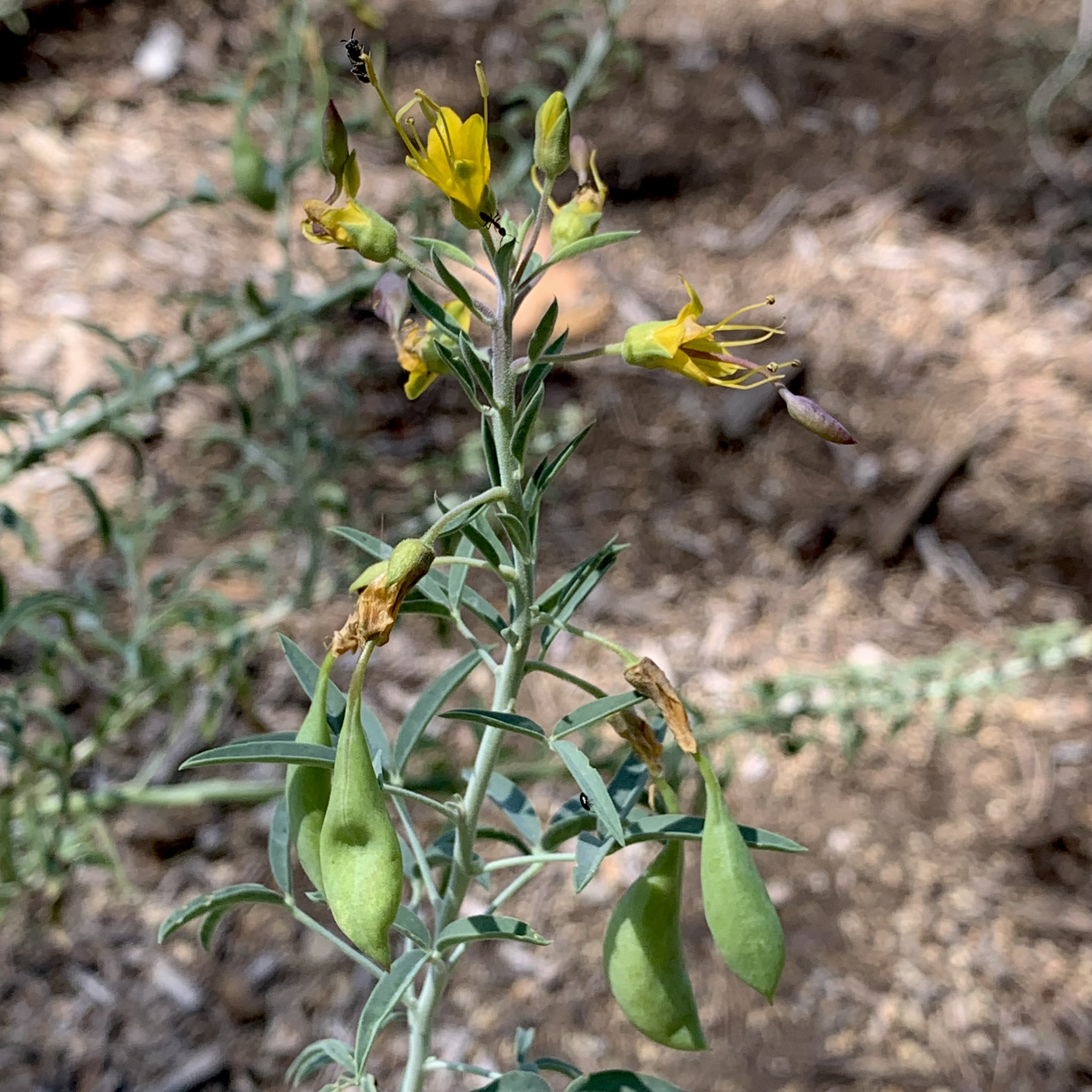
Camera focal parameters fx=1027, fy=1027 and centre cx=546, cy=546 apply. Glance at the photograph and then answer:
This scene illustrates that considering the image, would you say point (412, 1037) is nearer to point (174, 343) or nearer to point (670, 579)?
point (670, 579)

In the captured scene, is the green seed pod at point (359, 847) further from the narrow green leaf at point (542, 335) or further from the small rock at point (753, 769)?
the small rock at point (753, 769)

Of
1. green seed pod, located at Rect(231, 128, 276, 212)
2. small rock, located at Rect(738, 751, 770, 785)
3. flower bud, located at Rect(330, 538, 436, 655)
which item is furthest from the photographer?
small rock, located at Rect(738, 751, 770, 785)

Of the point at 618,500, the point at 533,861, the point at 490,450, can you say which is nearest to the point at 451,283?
the point at 490,450

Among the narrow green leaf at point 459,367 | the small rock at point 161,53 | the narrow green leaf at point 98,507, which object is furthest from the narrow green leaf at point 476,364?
the small rock at point 161,53

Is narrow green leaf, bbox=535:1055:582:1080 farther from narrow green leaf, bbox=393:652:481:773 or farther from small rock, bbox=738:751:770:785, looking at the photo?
small rock, bbox=738:751:770:785

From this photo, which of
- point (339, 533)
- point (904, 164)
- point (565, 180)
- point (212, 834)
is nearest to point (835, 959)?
point (212, 834)

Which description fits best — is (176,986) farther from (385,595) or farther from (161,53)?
(161,53)

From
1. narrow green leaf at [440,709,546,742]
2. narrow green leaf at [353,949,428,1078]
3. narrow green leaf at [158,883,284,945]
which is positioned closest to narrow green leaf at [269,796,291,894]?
narrow green leaf at [158,883,284,945]
